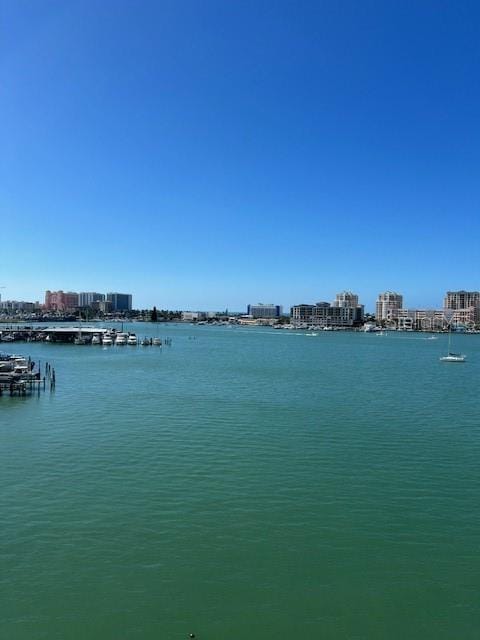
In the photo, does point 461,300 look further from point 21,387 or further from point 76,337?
point 21,387

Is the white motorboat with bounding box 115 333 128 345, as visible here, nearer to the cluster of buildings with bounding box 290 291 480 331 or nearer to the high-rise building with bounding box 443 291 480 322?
the cluster of buildings with bounding box 290 291 480 331

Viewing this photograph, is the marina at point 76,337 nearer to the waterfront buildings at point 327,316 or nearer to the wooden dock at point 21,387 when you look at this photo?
the wooden dock at point 21,387

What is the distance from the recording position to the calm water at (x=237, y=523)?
26.6ft

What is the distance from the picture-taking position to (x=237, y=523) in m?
11.3

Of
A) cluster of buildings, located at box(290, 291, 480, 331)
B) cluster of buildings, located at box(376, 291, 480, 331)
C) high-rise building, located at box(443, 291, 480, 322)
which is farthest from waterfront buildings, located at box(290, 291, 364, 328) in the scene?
high-rise building, located at box(443, 291, 480, 322)

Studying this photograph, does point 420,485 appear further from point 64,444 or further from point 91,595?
point 64,444

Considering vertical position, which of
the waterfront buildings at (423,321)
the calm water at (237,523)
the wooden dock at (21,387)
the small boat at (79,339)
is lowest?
the calm water at (237,523)

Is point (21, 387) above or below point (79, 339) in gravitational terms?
below

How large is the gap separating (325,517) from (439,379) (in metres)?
29.6

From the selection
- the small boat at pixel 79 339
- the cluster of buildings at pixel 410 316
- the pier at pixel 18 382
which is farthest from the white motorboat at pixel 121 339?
the cluster of buildings at pixel 410 316

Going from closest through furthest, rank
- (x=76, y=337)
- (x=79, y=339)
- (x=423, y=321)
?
(x=79, y=339) < (x=76, y=337) < (x=423, y=321)

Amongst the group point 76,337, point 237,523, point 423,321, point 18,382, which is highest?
point 423,321

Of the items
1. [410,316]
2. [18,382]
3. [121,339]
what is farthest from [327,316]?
[18,382]

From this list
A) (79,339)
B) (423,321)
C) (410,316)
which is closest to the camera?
(79,339)
